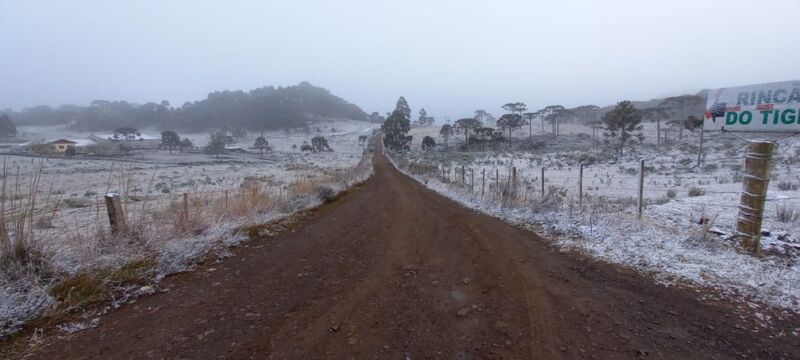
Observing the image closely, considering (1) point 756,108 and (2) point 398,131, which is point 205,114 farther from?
(1) point 756,108

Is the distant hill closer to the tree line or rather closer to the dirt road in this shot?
the tree line

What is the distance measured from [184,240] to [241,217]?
6.57ft

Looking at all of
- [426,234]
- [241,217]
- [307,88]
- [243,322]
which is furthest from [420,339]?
[307,88]

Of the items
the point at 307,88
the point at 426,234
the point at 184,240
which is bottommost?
the point at 426,234

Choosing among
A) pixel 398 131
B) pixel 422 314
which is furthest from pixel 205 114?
pixel 422 314

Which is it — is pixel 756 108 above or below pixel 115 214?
above

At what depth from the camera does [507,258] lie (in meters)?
5.77

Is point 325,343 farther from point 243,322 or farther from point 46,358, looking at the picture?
point 46,358

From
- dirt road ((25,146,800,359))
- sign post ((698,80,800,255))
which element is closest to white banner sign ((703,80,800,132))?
sign post ((698,80,800,255))

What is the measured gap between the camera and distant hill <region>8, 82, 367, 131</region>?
→ 13688 cm

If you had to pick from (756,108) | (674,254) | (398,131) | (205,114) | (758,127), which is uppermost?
(205,114)

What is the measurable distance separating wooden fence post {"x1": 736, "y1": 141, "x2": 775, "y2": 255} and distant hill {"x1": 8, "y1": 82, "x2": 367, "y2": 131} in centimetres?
13329

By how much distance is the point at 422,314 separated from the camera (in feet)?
12.7

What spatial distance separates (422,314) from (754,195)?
5073 mm
